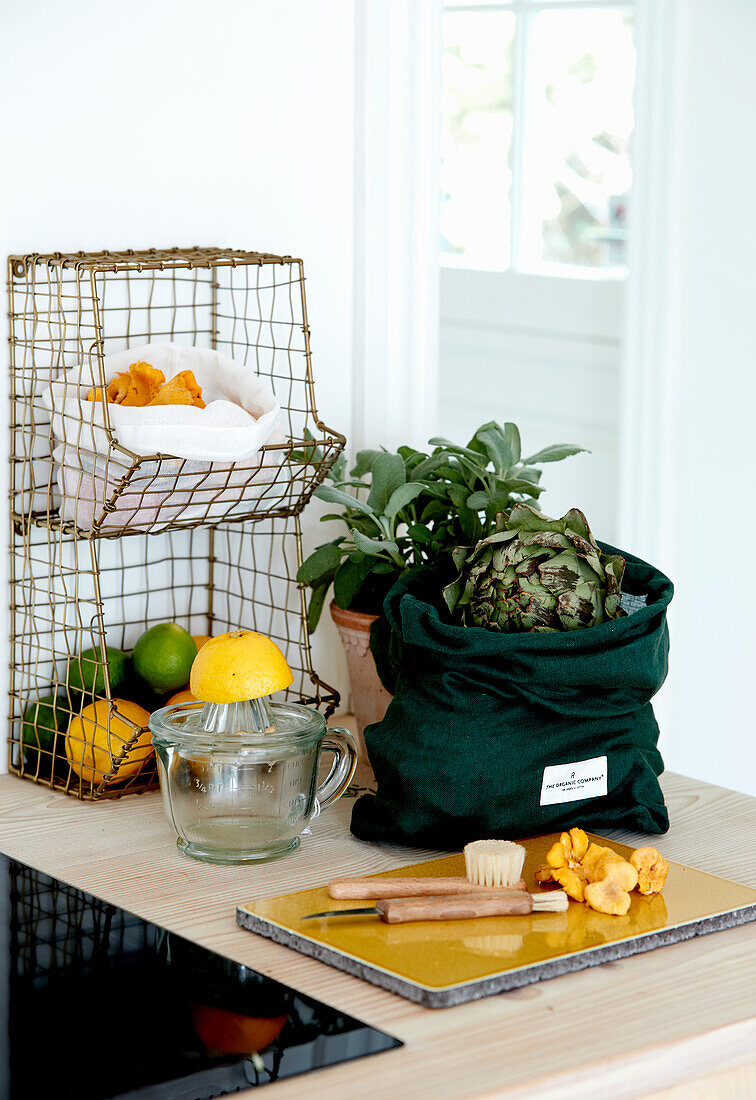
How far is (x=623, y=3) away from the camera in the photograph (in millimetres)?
2621

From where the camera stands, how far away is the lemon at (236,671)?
97 cm

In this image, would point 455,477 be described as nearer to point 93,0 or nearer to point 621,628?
point 621,628

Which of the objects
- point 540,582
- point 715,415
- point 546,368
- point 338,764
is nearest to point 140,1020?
point 338,764

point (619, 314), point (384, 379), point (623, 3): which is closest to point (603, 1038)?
point (384, 379)

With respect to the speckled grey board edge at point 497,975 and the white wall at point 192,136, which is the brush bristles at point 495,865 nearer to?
the speckled grey board edge at point 497,975

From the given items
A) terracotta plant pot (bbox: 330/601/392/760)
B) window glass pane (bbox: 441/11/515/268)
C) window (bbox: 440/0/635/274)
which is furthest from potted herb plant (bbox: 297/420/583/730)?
window glass pane (bbox: 441/11/515/268)

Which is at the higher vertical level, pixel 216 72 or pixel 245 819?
pixel 216 72

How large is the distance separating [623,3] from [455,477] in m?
1.78

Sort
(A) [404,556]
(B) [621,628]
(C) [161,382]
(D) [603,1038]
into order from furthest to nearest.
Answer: (A) [404,556] < (C) [161,382] < (B) [621,628] < (D) [603,1038]

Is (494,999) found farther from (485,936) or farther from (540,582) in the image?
(540,582)

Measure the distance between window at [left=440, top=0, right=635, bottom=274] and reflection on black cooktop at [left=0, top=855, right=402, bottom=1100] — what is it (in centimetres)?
214

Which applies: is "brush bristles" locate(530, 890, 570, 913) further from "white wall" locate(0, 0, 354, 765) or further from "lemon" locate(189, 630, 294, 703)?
"white wall" locate(0, 0, 354, 765)

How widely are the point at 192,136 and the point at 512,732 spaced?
631mm

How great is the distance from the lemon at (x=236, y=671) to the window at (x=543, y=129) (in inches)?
75.5
